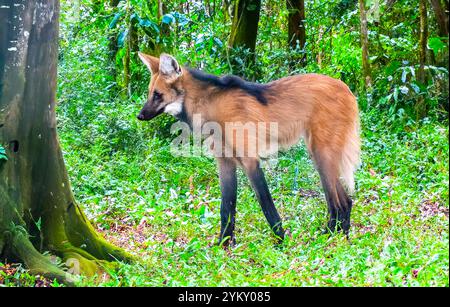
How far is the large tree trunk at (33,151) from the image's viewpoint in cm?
384

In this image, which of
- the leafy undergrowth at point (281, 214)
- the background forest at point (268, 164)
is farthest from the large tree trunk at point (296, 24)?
the leafy undergrowth at point (281, 214)

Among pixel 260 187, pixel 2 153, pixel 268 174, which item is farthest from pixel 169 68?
pixel 268 174

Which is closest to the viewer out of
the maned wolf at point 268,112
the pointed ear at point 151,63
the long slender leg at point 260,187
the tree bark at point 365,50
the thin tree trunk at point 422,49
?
the long slender leg at point 260,187

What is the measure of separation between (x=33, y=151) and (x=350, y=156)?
255cm

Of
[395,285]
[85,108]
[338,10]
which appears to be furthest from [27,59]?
Answer: [338,10]

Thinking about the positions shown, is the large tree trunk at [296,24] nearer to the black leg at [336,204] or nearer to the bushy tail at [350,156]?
the bushy tail at [350,156]

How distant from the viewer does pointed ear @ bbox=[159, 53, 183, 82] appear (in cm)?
486

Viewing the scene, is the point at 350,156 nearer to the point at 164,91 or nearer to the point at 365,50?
the point at 164,91

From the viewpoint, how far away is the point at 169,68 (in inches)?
194

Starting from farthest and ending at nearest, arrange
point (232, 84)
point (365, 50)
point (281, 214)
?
point (365, 50), point (281, 214), point (232, 84)

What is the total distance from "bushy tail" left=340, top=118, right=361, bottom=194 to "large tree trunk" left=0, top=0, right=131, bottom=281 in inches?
81.7

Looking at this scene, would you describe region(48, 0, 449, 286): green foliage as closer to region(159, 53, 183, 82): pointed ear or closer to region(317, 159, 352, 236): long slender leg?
region(317, 159, 352, 236): long slender leg

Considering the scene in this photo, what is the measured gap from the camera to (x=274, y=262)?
4.07m

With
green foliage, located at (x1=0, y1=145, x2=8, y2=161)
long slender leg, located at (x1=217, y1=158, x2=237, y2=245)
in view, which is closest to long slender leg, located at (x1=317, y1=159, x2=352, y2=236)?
long slender leg, located at (x1=217, y1=158, x2=237, y2=245)
